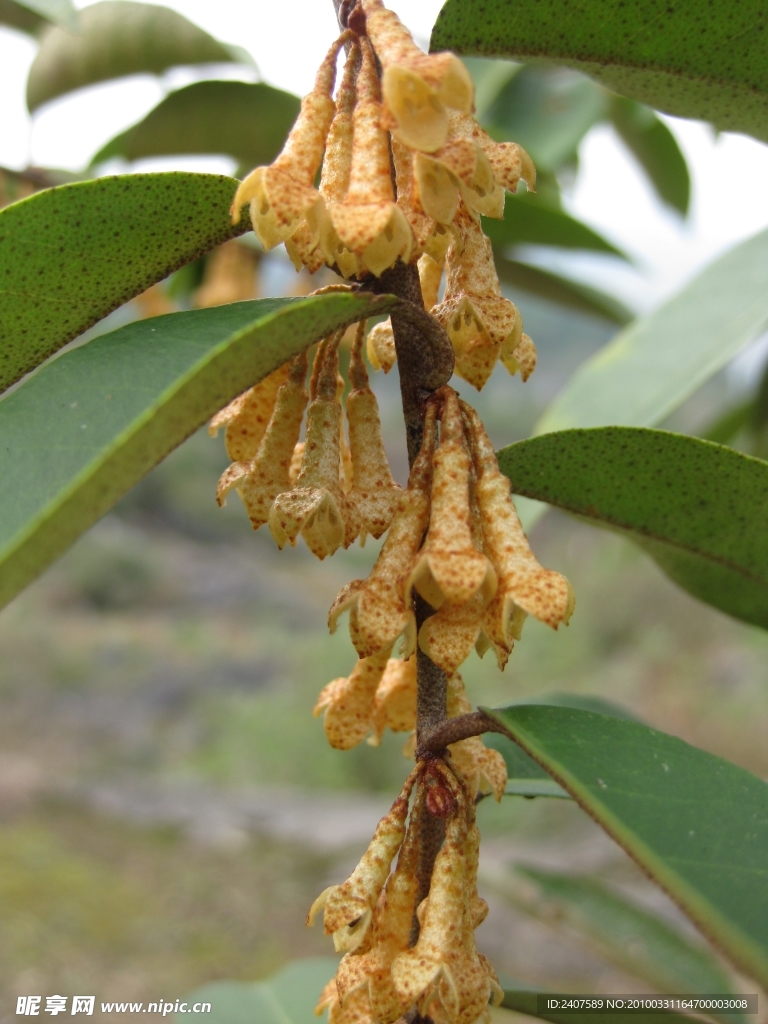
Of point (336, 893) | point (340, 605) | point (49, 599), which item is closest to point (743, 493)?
point (340, 605)

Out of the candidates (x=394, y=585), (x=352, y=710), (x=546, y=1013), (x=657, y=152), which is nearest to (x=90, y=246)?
(x=394, y=585)

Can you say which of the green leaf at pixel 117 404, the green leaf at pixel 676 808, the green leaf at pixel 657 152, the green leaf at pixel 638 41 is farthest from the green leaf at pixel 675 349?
the green leaf at pixel 657 152

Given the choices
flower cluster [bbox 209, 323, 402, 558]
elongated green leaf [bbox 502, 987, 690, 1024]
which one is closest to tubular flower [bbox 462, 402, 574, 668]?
flower cluster [bbox 209, 323, 402, 558]

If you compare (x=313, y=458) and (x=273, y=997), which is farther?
(x=273, y=997)

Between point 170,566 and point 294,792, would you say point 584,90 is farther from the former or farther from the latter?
point 170,566

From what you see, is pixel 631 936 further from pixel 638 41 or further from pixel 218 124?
pixel 218 124

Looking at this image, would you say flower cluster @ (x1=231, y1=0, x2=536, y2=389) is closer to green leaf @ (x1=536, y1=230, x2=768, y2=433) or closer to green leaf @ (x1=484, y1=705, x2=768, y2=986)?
green leaf @ (x1=484, y1=705, x2=768, y2=986)
